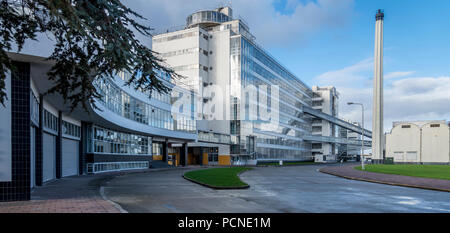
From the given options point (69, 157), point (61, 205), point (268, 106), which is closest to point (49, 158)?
point (69, 157)

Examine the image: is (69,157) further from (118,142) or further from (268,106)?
(268,106)

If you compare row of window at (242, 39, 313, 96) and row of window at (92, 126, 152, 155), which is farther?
row of window at (242, 39, 313, 96)

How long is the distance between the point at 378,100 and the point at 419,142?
1380 cm

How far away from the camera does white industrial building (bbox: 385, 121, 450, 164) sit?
73250 mm

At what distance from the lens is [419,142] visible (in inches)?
Answer: 2958

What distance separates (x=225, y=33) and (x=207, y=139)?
76.6ft

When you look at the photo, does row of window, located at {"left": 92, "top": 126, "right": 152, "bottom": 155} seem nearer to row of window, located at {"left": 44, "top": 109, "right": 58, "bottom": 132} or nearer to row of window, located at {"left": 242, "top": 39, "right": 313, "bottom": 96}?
row of window, located at {"left": 44, "top": 109, "right": 58, "bottom": 132}

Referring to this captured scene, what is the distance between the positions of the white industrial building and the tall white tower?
8.22 m

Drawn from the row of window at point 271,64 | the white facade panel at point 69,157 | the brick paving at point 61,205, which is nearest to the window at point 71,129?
the white facade panel at point 69,157

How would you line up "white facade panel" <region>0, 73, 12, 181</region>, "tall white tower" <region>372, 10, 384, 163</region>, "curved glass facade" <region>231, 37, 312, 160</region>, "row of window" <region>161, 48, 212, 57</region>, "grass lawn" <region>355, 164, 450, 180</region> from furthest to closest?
1. "row of window" <region>161, 48, 212, 57</region>
2. "curved glass facade" <region>231, 37, 312, 160</region>
3. "tall white tower" <region>372, 10, 384, 163</region>
4. "grass lawn" <region>355, 164, 450, 180</region>
5. "white facade panel" <region>0, 73, 12, 181</region>

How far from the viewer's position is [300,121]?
106 m

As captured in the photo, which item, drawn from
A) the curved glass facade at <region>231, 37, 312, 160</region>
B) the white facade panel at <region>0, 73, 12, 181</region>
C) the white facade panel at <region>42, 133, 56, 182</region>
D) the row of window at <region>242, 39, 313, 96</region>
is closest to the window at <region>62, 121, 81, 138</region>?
the white facade panel at <region>42, 133, 56, 182</region>

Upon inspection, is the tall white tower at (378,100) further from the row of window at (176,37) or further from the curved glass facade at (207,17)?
the row of window at (176,37)

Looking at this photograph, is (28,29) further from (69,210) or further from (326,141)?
(326,141)
